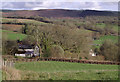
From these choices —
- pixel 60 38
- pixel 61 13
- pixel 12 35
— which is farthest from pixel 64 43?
pixel 61 13

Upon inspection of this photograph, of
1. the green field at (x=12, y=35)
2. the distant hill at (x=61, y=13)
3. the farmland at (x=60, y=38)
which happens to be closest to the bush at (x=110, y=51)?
the farmland at (x=60, y=38)

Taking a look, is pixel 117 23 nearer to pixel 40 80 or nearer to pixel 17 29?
pixel 17 29

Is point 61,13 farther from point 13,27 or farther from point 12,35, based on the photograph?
point 12,35

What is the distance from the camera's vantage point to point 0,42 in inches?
680

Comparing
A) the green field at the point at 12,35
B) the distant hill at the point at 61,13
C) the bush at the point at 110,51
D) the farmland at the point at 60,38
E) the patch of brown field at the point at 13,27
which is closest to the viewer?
the bush at the point at 110,51

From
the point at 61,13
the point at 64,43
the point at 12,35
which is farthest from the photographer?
the point at 61,13

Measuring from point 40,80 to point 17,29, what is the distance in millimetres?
18569

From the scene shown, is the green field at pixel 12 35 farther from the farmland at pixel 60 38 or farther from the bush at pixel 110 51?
the bush at pixel 110 51

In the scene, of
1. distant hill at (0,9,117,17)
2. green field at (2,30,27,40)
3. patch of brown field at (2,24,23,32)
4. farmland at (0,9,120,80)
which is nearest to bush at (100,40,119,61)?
farmland at (0,9,120,80)

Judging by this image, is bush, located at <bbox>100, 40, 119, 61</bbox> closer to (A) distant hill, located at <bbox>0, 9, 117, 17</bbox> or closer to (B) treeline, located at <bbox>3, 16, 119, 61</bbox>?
(B) treeline, located at <bbox>3, 16, 119, 61</bbox>

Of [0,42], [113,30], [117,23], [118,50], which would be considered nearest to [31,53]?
[0,42]

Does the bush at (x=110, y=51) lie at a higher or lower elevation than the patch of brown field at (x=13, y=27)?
lower

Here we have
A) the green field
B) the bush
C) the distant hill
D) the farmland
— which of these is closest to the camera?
the bush

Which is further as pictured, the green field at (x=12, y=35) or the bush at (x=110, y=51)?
the green field at (x=12, y=35)
